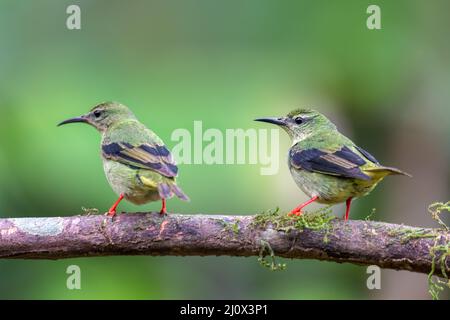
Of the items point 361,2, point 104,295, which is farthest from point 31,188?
point 361,2

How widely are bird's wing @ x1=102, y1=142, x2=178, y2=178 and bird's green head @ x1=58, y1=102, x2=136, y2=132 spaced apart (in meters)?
0.64

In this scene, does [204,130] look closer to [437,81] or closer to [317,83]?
[317,83]

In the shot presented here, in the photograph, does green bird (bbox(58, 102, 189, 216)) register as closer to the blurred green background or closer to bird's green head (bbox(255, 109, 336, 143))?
bird's green head (bbox(255, 109, 336, 143))

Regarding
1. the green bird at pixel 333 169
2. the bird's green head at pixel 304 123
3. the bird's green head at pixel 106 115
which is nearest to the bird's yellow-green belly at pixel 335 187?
the green bird at pixel 333 169

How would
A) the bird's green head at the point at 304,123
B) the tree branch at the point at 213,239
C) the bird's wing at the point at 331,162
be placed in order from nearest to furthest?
the tree branch at the point at 213,239 → the bird's wing at the point at 331,162 → the bird's green head at the point at 304,123

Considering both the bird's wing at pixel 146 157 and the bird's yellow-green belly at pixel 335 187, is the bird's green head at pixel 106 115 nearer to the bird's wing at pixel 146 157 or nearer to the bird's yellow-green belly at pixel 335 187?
the bird's wing at pixel 146 157

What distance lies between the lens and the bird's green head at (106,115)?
634cm

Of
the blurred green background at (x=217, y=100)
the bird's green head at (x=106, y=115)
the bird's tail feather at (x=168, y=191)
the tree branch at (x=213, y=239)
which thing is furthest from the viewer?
the blurred green background at (x=217, y=100)

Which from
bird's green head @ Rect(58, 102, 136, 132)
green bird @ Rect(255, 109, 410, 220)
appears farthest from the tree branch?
bird's green head @ Rect(58, 102, 136, 132)

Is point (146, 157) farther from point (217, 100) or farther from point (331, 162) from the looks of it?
point (217, 100)

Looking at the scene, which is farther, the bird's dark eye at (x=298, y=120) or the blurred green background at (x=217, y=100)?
the blurred green background at (x=217, y=100)

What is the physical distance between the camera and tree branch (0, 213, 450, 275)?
192 inches

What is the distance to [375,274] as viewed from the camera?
582 centimetres

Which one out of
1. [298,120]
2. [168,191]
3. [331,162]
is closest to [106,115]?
[168,191]
